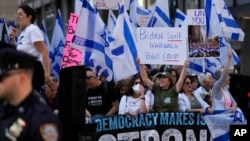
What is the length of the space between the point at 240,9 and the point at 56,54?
33.0ft

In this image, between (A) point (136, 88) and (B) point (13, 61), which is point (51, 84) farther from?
(B) point (13, 61)

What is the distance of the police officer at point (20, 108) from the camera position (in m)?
3.35

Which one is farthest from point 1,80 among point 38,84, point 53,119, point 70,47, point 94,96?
point 70,47

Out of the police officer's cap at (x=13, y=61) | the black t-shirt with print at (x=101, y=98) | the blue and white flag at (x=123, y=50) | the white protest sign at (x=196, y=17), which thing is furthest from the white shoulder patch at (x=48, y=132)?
the white protest sign at (x=196, y=17)

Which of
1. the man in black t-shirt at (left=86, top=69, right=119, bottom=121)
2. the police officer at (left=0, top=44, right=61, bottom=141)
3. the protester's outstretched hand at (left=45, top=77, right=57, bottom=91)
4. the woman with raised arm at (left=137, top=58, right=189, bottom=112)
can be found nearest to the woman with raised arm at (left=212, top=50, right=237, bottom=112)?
the woman with raised arm at (left=137, top=58, right=189, bottom=112)

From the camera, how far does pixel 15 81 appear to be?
11.0 feet

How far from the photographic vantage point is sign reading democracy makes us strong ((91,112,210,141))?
28.0 ft

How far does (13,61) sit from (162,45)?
7.20m

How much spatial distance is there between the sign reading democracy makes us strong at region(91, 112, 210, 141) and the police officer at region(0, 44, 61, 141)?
504cm

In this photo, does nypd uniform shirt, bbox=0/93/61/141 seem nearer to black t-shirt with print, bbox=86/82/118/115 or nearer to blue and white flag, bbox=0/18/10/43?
black t-shirt with print, bbox=86/82/118/115

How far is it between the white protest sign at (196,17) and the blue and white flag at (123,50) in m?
2.83

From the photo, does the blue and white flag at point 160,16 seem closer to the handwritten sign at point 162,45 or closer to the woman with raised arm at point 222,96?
the handwritten sign at point 162,45

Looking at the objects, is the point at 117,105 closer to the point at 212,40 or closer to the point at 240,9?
the point at 212,40

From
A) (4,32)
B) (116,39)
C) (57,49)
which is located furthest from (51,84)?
(57,49)
